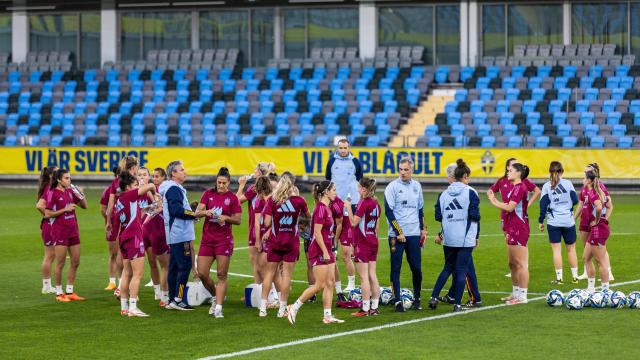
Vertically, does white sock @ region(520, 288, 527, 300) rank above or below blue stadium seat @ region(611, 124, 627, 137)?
below

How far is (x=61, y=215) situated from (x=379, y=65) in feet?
116

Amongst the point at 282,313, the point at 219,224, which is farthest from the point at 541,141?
the point at 282,313

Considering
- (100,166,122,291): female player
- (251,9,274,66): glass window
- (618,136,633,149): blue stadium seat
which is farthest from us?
(251,9,274,66): glass window

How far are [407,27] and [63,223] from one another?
37103 mm

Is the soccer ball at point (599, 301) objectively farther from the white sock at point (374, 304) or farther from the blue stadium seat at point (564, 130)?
the blue stadium seat at point (564, 130)

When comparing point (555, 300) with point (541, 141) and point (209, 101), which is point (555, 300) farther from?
point (209, 101)

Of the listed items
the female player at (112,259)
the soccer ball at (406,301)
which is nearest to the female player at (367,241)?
the soccer ball at (406,301)

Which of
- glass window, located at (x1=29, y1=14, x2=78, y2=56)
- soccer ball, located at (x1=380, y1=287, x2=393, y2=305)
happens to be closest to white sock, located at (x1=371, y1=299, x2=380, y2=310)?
soccer ball, located at (x1=380, y1=287, x2=393, y2=305)

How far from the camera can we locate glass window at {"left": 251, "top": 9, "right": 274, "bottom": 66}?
55875 millimetres

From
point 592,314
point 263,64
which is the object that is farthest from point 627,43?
point 592,314

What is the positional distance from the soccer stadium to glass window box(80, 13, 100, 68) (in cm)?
11

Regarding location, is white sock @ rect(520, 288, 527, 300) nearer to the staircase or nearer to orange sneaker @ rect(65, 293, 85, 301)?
orange sneaker @ rect(65, 293, 85, 301)

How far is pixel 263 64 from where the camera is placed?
55875mm

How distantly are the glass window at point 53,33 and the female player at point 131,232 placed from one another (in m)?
44.1
